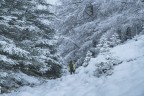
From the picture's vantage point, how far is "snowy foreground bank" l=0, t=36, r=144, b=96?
762cm

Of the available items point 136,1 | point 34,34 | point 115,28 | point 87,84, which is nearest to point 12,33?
point 34,34

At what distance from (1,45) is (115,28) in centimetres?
623

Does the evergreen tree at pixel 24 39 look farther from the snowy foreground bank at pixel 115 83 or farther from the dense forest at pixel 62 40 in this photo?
the snowy foreground bank at pixel 115 83

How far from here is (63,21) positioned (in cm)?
1869

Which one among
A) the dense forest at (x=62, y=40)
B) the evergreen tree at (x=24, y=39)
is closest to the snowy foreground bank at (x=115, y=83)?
the dense forest at (x=62, y=40)

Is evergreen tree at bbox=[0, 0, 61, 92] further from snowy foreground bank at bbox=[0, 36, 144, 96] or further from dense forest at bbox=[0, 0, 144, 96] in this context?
snowy foreground bank at bbox=[0, 36, 144, 96]

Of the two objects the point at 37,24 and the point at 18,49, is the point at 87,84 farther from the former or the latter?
the point at 37,24

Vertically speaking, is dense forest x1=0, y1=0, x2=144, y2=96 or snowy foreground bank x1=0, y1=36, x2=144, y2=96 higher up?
dense forest x1=0, y1=0, x2=144, y2=96

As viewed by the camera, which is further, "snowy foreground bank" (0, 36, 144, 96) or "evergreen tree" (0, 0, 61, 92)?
"evergreen tree" (0, 0, 61, 92)

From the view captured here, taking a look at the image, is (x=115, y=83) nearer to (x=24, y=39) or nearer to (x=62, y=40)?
(x=24, y=39)

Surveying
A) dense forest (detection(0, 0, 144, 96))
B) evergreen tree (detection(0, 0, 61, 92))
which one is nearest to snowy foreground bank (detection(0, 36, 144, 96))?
dense forest (detection(0, 0, 144, 96))

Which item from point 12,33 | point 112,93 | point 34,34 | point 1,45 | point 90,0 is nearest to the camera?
point 112,93

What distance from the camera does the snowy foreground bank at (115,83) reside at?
25.0 ft

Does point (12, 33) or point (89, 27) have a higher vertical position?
point (89, 27)
